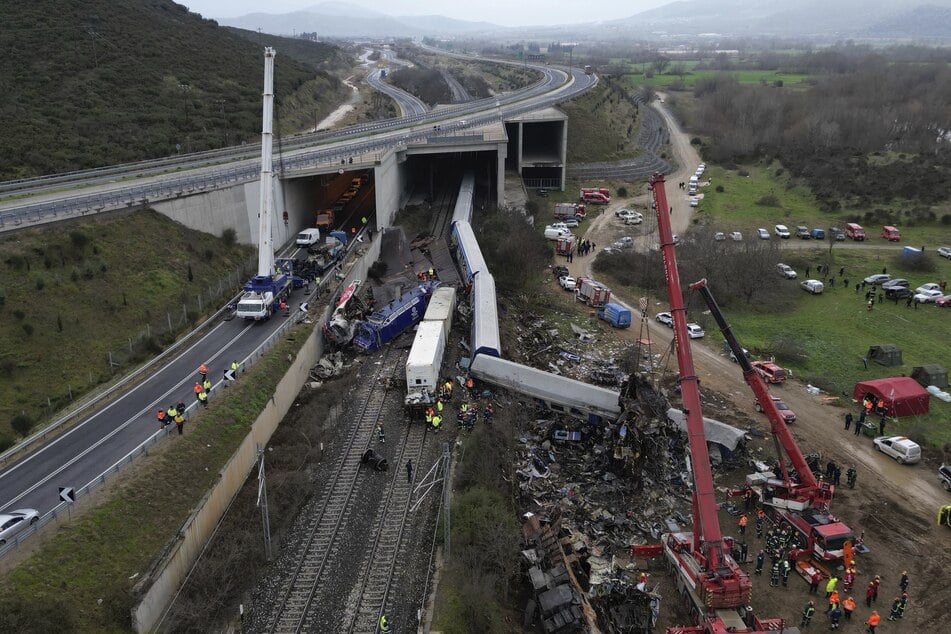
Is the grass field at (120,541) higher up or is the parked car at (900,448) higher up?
the grass field at (120,541)

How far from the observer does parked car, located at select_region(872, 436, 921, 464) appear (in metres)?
24.5

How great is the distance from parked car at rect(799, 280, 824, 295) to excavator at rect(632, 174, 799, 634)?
26.6 m

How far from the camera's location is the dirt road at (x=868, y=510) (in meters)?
18.6

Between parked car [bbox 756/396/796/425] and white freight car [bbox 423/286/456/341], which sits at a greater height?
white freight car [bbox 423/286/456/341]

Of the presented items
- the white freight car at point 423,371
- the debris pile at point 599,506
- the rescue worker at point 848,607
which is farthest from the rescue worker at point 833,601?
the white freight car at point 423,371

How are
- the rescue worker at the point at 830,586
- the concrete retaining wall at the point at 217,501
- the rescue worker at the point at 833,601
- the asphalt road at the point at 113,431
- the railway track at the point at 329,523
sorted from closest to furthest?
the concrete retaining wall at the point at 217,501 → the railway track at the point at 329,523 → the rescue worker at the point at 833,601 → the rescue worker at the point at 830,586 → the asphalt road at the point at 113,431

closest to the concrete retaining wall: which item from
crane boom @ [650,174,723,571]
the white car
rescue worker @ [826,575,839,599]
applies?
crane boom @ [650,174,723,571]

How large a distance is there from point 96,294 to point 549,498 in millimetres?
21929

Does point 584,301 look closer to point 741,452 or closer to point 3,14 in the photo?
point 741,452

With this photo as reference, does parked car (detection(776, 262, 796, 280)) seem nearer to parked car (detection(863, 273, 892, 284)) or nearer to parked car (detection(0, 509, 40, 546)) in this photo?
parked car (detection(863, 273, 892, 284))

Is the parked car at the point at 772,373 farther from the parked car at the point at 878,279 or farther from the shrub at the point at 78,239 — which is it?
the shrub at the point at 78,239

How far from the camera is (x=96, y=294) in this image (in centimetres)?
2900

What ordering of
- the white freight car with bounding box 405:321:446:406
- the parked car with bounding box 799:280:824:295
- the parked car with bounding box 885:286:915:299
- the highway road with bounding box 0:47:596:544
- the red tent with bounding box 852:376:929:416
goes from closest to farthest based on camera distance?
the highway road with bounding box 0:47:596:544, the white freight car with bounding box 405:321:446:406, the red tent with bounding box 852:376:929:416, the parked car with bounding box 885:286:915:299, the parked car with bounding box 799:280:824:295

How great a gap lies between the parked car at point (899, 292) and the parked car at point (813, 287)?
379cm
